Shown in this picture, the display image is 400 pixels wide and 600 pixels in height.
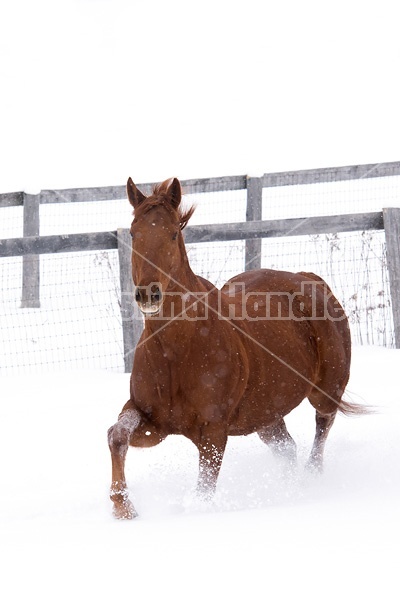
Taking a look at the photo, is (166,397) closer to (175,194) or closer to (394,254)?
(175,194)

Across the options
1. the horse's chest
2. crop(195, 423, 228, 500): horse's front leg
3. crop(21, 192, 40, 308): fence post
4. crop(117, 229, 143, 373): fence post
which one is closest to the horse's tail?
crop(195, 423, 228, 500): horse's front leg

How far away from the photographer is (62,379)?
6.56 meters

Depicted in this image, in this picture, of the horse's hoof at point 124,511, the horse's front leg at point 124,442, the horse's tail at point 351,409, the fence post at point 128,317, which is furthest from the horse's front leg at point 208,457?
the fence post at point 128,317

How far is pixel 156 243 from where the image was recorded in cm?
337

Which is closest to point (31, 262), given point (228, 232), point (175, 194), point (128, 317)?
point (128, 317)

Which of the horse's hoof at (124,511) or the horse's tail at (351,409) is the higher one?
the horse's tail at (351,409)

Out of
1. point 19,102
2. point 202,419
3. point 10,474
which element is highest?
point 19,102

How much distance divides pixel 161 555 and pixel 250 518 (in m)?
0.65

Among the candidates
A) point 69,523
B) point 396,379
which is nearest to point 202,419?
point 69,523

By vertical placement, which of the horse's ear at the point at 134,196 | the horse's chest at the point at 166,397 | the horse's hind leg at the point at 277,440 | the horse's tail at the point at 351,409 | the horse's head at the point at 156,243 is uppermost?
the horse's ear at the point at 134,196

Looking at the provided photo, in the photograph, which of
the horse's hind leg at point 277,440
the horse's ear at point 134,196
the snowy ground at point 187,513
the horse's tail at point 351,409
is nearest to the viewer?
the snowy ground at point 187,513

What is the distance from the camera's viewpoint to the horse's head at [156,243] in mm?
3203

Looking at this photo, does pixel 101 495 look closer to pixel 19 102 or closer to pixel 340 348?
pixel 340 348

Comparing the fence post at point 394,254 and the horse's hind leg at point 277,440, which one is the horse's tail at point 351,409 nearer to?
the horse's hind leg at point 277,440
